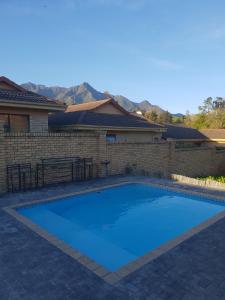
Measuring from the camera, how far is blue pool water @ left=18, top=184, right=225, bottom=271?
624cm

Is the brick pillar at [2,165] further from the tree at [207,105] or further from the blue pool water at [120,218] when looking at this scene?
the tree at [207,105]

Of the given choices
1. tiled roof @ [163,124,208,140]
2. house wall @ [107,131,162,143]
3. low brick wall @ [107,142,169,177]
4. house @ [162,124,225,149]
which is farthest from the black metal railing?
house @ [162,124,225,149]

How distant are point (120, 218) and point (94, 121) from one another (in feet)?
35.8

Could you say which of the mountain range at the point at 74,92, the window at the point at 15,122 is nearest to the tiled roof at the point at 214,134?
the window at the point at 15,122

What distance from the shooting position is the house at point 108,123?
58.0ft

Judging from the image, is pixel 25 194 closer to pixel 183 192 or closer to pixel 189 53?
pixel 183 192

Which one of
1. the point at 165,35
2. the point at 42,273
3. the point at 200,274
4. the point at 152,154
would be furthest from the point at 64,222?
the point at 165,35

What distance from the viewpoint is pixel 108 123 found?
63.6 feet

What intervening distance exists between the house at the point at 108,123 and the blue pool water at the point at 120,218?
6871mm

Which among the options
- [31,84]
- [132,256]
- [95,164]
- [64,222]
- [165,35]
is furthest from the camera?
[31,84]

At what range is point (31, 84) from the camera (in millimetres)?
192375

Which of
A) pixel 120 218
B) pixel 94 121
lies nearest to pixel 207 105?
pixel 94 121

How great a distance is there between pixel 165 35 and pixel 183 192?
11.2m

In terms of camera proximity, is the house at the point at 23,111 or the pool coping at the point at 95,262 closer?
the pool coping at the point at 95,262
